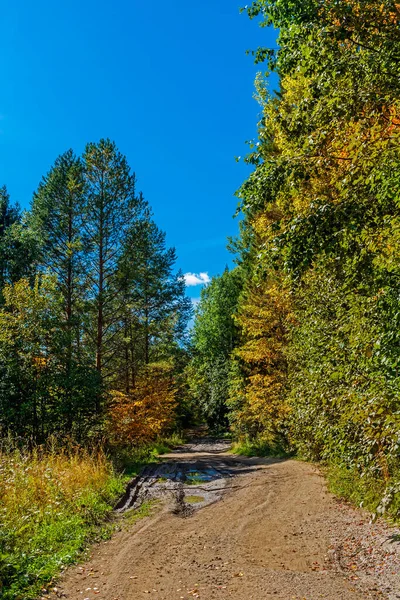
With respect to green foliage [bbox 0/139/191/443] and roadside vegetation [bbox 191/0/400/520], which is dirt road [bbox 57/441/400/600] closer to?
roadside vegetation [bbox 191/0/400/520]

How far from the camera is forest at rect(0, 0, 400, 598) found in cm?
374

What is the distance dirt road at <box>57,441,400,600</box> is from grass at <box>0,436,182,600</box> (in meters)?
0.33

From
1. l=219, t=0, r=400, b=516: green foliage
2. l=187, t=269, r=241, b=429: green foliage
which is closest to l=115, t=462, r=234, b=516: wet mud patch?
l=219, t=0, r=400, b=516: green foliage

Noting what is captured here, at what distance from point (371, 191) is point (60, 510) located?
→ 6795mm

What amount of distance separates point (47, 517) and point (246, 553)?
10.6 ft

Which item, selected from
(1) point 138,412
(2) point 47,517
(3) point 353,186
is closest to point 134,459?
(1) point 138,412

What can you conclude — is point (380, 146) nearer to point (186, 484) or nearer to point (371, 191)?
point (371, 191)

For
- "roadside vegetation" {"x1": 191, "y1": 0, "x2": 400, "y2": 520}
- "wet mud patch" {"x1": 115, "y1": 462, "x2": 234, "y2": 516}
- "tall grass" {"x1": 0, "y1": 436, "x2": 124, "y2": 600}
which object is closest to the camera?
"roadside vegetation" {"x1": 191, "y1": 0, "x2": 400, "y2": 520}

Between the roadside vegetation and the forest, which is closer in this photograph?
the roadside vegetation

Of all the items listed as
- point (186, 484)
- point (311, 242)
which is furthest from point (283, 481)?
point (311, 242)

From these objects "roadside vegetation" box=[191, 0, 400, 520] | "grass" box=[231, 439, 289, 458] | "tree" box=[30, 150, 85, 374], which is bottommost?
"grass" box=[231, 439, 289, 458]

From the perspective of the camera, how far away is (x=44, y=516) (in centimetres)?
629

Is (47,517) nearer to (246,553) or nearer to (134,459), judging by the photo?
(246,553)

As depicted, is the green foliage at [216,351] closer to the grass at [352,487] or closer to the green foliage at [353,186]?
the grass at [352,487]
